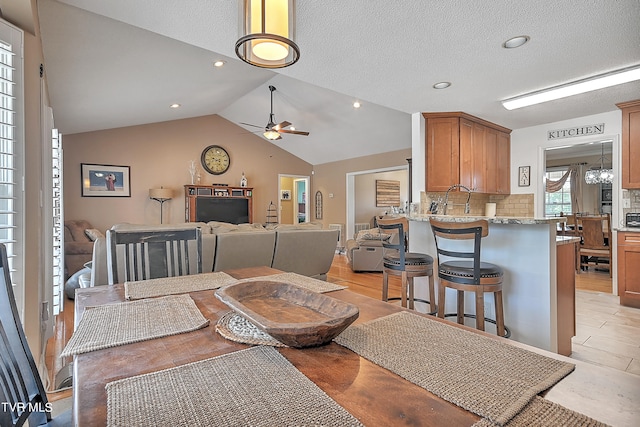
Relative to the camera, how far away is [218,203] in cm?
790

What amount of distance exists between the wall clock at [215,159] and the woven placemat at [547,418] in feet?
27.0

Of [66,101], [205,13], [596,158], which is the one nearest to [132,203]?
[66,101]

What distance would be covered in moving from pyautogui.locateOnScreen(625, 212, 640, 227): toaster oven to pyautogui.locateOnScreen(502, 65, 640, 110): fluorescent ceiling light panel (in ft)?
5.88

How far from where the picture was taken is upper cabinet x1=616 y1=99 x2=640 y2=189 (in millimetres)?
3604

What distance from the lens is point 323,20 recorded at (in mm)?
2070

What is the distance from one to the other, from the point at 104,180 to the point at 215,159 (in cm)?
243

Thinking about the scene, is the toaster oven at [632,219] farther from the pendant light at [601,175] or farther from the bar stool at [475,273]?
the pendant light at [601,175]

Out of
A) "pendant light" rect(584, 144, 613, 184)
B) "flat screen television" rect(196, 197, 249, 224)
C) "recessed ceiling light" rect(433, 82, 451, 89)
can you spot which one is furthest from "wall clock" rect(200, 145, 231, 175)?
"pendant light" rect(584, 144, 613, 184)

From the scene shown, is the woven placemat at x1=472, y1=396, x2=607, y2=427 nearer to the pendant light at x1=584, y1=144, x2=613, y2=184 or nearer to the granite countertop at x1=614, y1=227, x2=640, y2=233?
the granite countertop at x1=614, y1=227, x2=640, y2=233

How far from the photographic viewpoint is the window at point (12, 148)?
160 centimetres

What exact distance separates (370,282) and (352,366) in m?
4.18

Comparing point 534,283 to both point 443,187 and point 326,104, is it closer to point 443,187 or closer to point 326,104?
point 443,187

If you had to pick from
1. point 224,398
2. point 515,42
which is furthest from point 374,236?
point 224,398

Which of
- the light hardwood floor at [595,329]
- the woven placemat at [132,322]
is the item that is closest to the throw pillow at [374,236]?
the light hardwood floor at [595,329]
